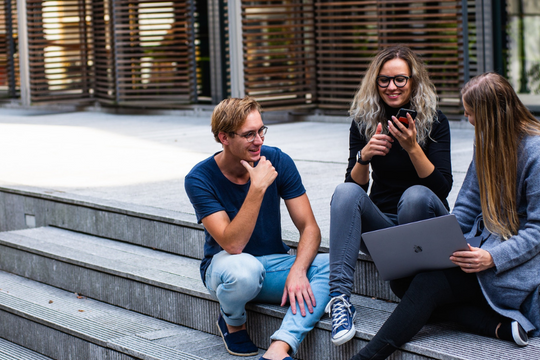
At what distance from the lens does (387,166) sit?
3.37 meters

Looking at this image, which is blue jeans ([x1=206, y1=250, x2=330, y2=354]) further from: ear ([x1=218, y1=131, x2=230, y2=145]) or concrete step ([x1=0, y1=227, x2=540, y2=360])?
ear ([x1=218, y1=131, x2=230, y2=145])

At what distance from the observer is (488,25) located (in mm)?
8992

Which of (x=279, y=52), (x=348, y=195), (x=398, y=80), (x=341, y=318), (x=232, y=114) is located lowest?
(x=341, y=318)

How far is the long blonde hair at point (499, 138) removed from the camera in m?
2.74

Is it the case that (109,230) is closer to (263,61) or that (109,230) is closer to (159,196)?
(159,196)

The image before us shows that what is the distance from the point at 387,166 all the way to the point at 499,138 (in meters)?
0.72

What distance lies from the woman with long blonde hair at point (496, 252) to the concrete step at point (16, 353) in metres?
2.20

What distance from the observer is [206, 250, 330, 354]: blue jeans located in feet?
10.1

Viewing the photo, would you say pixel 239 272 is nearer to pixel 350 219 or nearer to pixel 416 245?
pixel 350 219

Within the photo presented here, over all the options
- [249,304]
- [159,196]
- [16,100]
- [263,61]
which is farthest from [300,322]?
[16,100]

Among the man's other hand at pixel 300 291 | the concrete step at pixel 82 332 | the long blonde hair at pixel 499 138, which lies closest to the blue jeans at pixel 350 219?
the man's other hand at pixel 300 291

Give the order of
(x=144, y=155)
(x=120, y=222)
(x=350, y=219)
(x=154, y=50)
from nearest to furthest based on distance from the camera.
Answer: (x=350, y=219)
(x=120, y=222)
(x=144, y=155)
(x=154, y=50)

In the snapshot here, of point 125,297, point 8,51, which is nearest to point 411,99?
point 125,297

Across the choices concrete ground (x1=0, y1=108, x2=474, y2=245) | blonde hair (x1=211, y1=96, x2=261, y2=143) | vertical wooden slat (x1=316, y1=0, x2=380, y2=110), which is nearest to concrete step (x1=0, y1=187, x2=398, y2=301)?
concrete ground (x1=0, y1=108, x2=474, y2=245)
